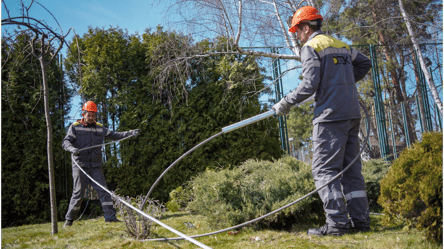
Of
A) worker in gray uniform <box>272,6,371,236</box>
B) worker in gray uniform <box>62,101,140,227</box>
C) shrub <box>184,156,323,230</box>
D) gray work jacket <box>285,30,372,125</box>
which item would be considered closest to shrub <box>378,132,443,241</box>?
worker in gray uniform <box>272,6,371,236</box>

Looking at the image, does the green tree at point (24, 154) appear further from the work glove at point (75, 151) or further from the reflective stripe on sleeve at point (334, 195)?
the reflective stripe on sleeve at point (334, 195)

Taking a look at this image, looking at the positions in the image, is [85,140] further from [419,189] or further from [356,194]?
[419,189]

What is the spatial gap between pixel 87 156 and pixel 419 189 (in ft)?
16.1

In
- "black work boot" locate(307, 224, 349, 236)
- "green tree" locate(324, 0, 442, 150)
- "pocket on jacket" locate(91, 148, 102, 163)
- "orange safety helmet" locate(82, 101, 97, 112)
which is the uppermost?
"green tree" locate(324, 0, 442, 150)

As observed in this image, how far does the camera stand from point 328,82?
2709 mm

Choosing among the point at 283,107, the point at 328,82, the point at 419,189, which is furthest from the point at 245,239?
the point at 328,82

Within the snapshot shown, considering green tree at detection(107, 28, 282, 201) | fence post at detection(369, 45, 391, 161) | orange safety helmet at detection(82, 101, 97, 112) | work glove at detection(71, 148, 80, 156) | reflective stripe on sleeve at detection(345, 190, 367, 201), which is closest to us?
reflective stripe on sleeve at detection(345, 190, 367, 201)

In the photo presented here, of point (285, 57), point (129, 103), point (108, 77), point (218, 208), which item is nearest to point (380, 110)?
point (285, 57)

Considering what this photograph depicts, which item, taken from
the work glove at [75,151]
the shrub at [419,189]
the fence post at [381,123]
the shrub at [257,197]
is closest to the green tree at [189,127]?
the work glove at [75,151]

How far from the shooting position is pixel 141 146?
6629 millimetres

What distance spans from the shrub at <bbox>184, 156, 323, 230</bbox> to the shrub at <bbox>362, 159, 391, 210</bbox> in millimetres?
1470

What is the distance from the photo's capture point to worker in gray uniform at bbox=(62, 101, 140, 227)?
16.2 feet

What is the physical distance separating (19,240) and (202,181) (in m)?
2.58

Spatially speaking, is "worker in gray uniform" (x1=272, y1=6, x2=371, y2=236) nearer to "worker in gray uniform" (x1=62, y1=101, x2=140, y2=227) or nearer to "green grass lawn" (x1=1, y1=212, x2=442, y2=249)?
"green grass lawn" (x1=1, y1=212, x2=442, y2=249)
